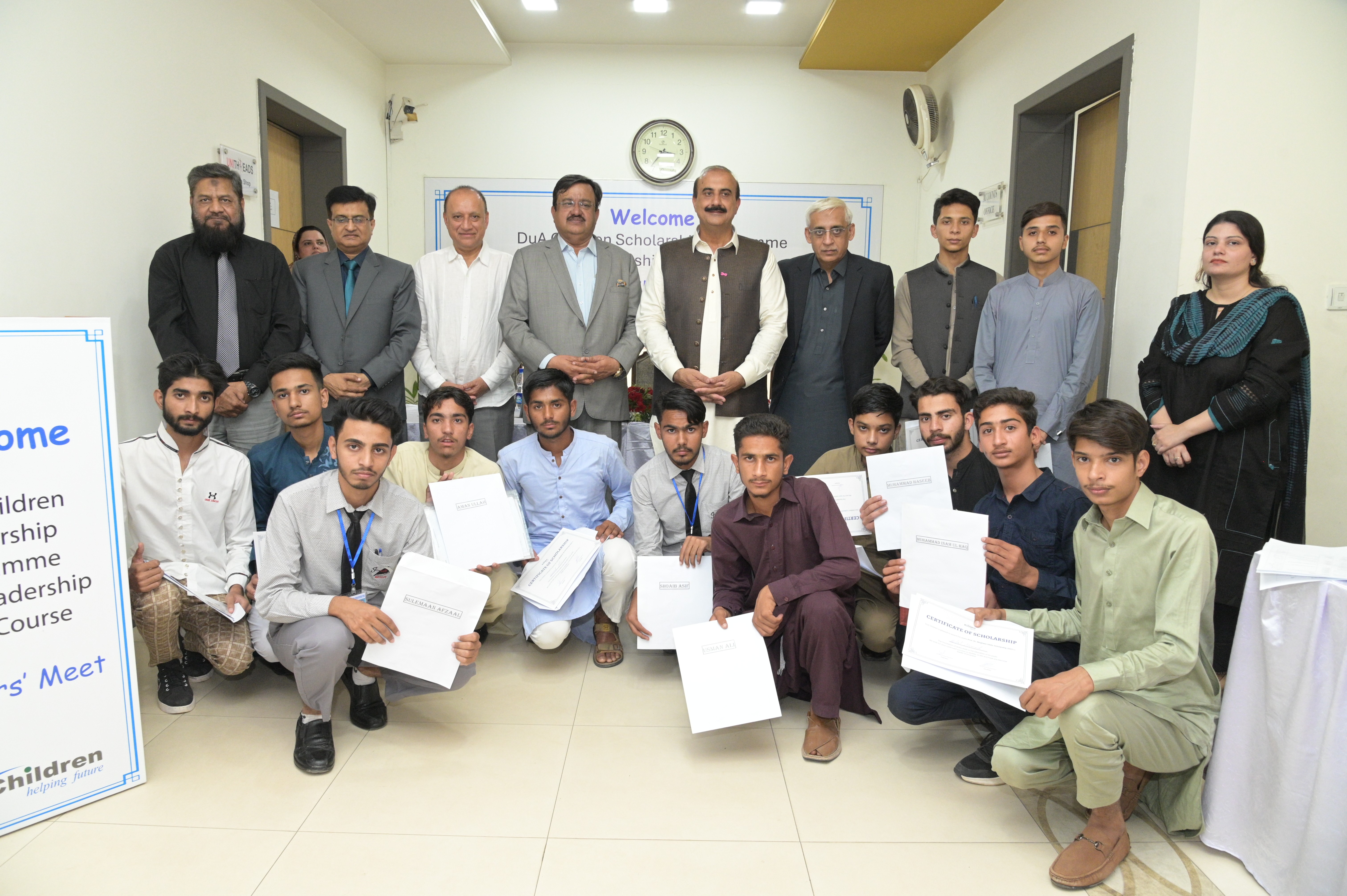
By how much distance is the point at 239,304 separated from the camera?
3.36m

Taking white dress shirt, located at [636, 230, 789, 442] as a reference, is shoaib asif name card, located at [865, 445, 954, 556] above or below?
below

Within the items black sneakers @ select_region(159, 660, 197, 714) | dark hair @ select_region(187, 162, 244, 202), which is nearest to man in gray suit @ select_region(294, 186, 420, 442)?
dark hair @ select_region(187, 162, 244, 202)

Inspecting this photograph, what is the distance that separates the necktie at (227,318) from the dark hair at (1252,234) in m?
3.60

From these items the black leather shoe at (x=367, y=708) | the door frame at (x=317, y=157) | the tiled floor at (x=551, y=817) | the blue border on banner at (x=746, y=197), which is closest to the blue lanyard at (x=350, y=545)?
the black leather shoe at (x=367, y=708)

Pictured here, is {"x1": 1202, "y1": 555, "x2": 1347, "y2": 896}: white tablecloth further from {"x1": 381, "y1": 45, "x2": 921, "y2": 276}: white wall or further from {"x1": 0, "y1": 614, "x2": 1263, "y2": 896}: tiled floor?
{"x1": 381, "y1": 45, "x2": 921, "y2": 276}: white wall

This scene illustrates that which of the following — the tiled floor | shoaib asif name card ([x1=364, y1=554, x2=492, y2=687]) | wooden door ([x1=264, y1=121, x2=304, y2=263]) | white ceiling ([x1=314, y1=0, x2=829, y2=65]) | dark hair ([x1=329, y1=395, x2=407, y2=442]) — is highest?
A: white ceiling ([x1=314, y1=0, x2=829, y2=65])

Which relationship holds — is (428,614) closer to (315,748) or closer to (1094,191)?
(315,748)

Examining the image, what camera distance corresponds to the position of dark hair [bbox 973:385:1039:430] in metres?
2.53

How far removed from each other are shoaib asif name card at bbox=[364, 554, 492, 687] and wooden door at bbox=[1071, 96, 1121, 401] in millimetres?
3237

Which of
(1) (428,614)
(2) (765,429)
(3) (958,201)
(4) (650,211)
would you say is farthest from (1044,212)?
(4) (650,211)

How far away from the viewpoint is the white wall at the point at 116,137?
9.61 feet

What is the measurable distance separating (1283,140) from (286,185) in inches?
210

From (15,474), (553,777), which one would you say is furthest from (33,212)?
(553,777)

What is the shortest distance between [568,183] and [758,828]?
107 inches
